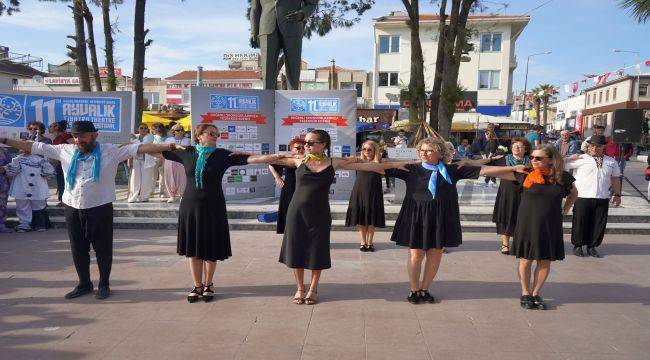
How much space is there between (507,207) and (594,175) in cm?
129

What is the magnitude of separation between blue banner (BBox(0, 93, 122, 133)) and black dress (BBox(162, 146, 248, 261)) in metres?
7.16

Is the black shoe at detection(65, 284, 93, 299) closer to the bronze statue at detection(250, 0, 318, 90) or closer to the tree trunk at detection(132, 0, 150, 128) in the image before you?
the bronze statue at detection(250, 0, 318, 90)

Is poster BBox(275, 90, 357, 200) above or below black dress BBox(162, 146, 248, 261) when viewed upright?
above

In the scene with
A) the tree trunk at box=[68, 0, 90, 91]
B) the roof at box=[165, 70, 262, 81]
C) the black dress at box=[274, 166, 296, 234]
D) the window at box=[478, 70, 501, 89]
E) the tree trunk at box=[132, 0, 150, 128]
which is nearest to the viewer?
the black dress at box=[274, 166, 296, 234]

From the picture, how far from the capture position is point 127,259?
652 cm

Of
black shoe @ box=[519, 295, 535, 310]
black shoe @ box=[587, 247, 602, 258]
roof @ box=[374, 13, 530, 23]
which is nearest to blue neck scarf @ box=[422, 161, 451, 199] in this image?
black shoe @ box=[519, 295, 535, 310]

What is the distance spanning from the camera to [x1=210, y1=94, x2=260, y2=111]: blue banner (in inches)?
388

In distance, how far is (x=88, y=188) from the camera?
4.72 meters

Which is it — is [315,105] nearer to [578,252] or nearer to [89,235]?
[578,252]

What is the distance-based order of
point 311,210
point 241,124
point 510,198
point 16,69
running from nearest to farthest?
point 311,210
point 510,198
point 241,124
point 16,69

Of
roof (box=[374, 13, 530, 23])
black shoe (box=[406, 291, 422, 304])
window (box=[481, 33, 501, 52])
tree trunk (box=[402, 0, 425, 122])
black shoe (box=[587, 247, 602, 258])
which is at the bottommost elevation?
black shoe (box=[406, 291, 422, 304])

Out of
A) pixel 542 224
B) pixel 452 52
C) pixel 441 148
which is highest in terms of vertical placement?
pixel 452 52

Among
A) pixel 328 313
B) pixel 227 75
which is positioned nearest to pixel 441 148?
pixel 328 313


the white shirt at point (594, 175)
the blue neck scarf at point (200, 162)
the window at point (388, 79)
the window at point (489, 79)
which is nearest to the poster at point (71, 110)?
the blue neck scarf at point (200, 162)
